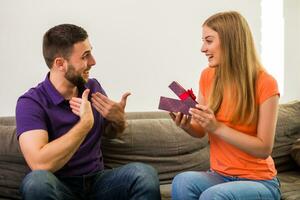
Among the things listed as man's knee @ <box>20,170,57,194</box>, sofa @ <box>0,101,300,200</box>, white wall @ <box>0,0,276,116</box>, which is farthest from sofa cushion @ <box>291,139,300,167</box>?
man's knee @ <box>20,170,57,194</box>

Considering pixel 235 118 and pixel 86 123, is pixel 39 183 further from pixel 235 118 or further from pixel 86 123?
pixel 235 118

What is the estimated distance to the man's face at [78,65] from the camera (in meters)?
1.84

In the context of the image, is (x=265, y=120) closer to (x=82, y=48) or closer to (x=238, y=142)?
(x=238, y=142)

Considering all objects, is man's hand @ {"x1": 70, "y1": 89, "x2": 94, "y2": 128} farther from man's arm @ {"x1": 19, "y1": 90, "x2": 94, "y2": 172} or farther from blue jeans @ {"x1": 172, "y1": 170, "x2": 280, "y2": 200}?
blue jeans @ {"x1": 172, "y1": 170, "x2": 280, "y2": 200}

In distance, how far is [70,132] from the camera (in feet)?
5.32

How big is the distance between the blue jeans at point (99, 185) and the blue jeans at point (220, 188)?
119mm

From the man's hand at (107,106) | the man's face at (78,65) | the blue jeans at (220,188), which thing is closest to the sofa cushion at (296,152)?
the blue jeans at (220,188)

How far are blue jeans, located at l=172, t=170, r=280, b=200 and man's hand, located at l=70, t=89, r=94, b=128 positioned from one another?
1.36 feet

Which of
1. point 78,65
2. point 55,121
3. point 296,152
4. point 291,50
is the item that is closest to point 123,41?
point 78,65

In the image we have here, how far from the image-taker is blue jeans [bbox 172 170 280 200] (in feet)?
4.77

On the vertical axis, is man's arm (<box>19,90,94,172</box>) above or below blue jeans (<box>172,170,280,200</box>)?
above

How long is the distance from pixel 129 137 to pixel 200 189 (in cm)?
61

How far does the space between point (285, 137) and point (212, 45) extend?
107 centimetres

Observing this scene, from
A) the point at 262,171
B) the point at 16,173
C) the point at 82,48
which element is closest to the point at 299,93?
the point at 262,171
